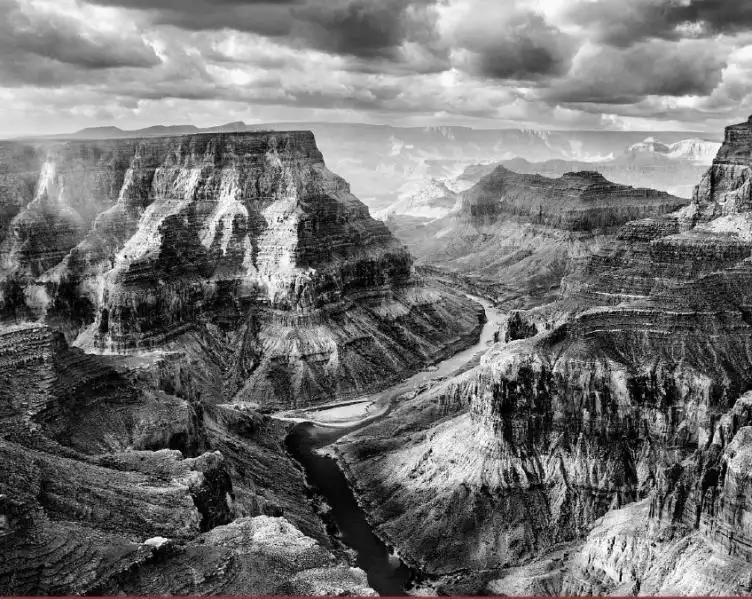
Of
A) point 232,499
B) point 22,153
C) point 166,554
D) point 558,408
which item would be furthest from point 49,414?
point 22,153

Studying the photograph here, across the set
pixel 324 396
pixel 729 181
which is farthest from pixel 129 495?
pixel 729 181

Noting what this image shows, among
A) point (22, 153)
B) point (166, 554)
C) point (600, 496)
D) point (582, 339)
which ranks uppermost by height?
point (22, 153)

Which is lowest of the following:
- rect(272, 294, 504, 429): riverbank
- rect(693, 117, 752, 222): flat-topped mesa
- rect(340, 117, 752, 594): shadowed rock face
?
rect(272, 294, 504, 429): riverbank

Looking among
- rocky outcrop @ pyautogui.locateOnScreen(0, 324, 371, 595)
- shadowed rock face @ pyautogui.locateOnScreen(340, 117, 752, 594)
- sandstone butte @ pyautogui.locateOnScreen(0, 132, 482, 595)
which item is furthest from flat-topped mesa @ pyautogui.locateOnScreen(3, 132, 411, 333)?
shadowed rock face @ pyautogui.locateOnScreen(340, 117, 752, 594)

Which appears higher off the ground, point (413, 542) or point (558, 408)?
point (558, 408)

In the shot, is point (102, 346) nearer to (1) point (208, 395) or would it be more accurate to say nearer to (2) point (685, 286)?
(1) point (208, 395)

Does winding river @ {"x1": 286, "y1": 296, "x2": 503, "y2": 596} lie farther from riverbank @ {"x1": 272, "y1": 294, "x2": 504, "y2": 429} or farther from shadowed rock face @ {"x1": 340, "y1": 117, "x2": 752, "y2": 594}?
shadowed rock face @ {"x1": 340, "y1": 117, "x2": 752, "y2": 594}
